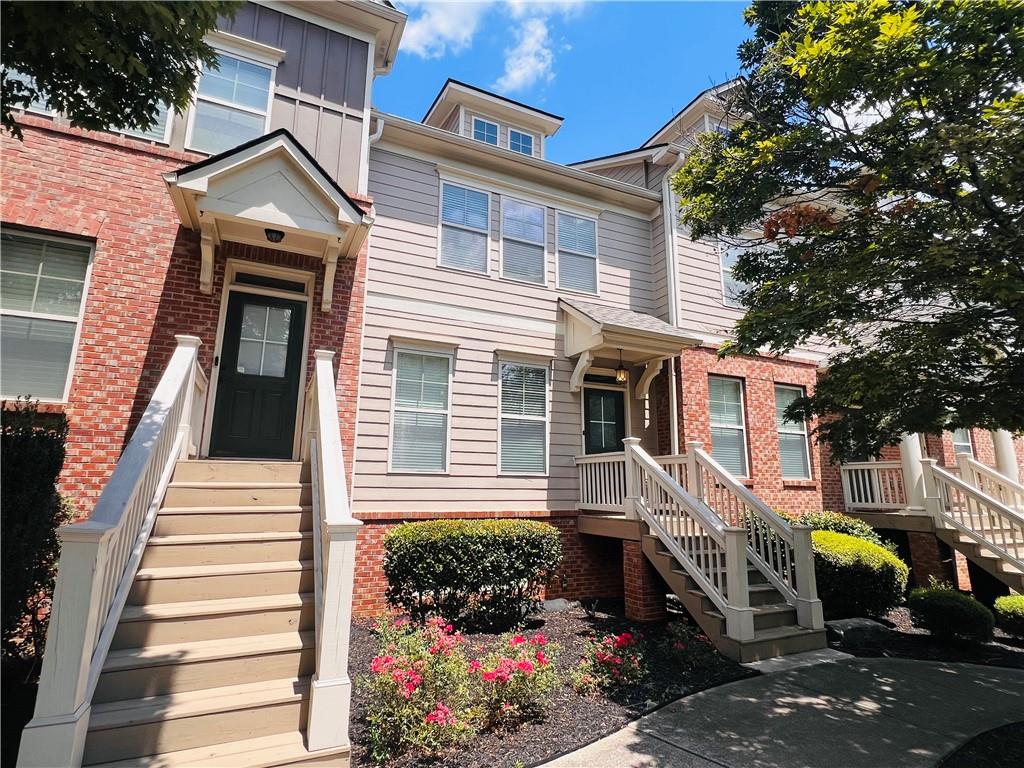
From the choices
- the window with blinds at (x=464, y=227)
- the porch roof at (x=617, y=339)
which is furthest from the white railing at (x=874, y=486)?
the window with blinds at (x=464, y=227)

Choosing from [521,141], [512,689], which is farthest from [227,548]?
[521,141]

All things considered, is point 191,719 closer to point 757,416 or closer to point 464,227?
point 464,227

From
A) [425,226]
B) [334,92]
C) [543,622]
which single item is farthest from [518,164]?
[543,622]

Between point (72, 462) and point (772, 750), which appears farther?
point (72, 462)

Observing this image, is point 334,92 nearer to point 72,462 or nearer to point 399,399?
point 399,399

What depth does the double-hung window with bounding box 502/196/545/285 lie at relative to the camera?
9.29 meters

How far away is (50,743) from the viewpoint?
107 inches

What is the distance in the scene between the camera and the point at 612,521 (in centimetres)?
774

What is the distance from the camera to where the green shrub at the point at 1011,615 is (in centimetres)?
722

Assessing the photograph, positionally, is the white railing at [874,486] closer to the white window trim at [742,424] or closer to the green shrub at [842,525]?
the green shrub at [842,525]

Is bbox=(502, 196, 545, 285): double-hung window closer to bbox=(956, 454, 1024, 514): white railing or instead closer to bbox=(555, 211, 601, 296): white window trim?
bbox=(555, 211, 601, 296): white window trim

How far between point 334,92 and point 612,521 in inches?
301

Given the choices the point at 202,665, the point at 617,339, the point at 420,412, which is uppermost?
the point at 617,339

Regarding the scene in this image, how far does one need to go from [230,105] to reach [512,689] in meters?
8.03
